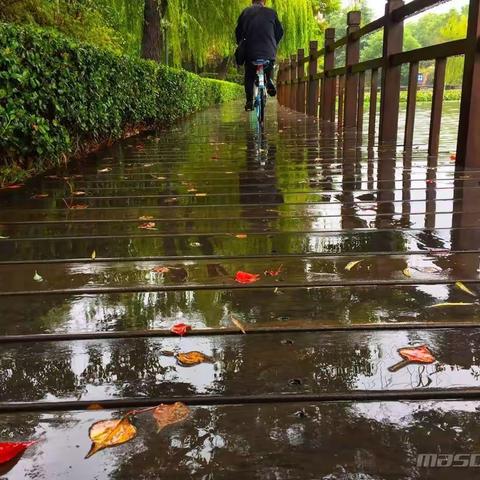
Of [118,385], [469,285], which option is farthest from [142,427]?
[469,285]

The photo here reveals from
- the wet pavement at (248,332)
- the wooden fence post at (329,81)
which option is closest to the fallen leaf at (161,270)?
the wet pavement at (248,332)

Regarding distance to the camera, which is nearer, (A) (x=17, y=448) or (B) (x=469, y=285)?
(A) (x=17, y=448)

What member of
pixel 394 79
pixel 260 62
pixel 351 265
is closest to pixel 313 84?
pixel 260 62

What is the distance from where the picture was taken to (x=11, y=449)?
969 millimetres

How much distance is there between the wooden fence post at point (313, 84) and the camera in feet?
33.7

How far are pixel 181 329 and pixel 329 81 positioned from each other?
807cm

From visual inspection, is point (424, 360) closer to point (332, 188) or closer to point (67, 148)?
point (332, 188)

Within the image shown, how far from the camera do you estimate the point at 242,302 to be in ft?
5.23

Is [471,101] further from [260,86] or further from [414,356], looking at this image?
[260,86]

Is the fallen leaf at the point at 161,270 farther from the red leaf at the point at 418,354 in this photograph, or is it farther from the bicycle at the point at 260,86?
the bicycle at the point at 260,86

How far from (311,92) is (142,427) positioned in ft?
34.1

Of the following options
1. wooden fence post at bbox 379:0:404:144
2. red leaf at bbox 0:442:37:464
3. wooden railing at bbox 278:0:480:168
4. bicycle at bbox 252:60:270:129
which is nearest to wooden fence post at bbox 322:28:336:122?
wooden railing at bbox 278:0:480:168

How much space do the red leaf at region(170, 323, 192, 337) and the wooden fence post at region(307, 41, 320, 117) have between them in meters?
9.31

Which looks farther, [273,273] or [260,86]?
[260,86]
